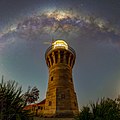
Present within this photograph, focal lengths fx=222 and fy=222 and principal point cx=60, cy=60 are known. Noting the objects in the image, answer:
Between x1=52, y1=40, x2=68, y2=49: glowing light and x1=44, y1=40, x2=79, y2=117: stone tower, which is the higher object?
x1=52, y1=40, x2=68, y2=49: glowing light

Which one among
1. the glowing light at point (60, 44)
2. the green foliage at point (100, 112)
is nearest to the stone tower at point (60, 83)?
the glowing light at point (60, 44)

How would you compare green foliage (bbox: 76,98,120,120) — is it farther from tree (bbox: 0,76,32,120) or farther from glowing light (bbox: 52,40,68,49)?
glowing light (bbox: 52,40,68,49)

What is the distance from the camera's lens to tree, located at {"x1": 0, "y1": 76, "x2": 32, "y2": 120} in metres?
14.8

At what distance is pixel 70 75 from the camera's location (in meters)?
43.5

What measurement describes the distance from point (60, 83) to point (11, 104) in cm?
2550

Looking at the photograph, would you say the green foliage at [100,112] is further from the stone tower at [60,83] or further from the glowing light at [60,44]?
the glowing light at [60,44]

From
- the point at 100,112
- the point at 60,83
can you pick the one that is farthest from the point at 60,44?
the point at 100,112

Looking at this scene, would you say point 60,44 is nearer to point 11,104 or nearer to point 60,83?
point 60,83

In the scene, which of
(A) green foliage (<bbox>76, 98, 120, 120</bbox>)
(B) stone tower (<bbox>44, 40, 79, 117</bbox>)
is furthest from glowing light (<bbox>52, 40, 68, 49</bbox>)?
(A) green foliage (<bbox>76, 98, 120, 120</bbox>)

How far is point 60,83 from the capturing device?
4075 cm

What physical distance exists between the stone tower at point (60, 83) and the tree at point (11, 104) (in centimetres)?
2203

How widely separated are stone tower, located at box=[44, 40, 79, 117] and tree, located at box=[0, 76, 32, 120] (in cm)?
2203

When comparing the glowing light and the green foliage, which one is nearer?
the green foliage

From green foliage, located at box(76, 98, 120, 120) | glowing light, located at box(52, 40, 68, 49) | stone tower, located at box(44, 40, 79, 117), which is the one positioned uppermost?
glowing light, located at box(52, 40, 68, 49)
